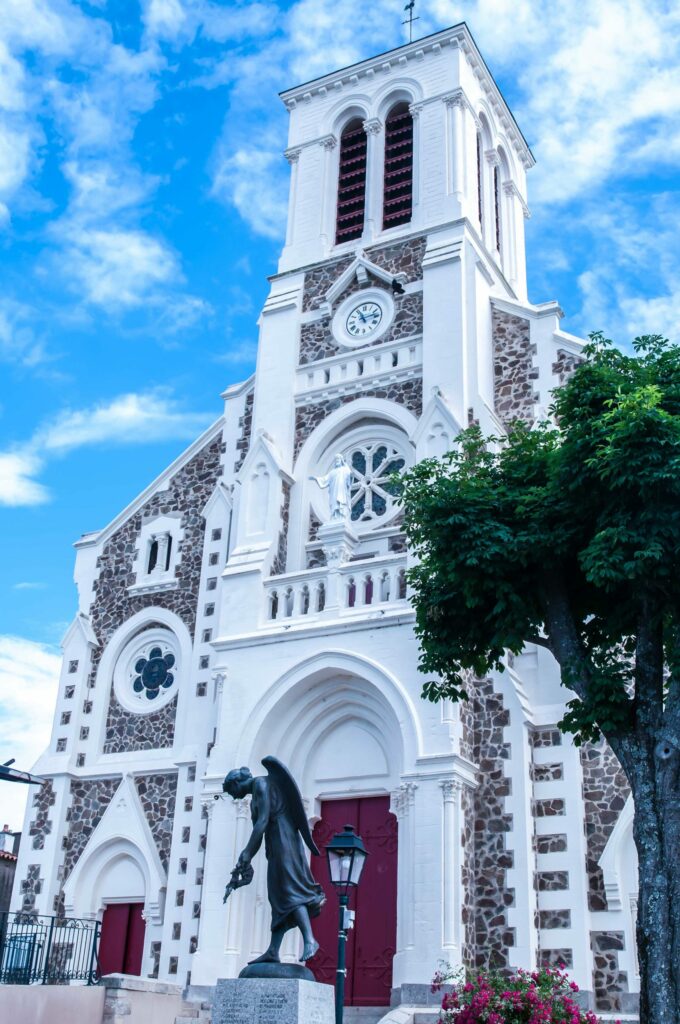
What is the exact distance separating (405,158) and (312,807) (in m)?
15.1

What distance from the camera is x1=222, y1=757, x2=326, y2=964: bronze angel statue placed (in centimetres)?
1267

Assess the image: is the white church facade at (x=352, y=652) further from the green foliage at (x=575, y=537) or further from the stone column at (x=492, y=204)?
the green foliage at (x=575, y=537)

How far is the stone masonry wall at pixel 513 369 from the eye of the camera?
23172mm

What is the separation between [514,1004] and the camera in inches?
563

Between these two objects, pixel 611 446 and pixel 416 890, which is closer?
pixel 611 446

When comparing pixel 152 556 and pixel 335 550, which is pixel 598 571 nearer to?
pixel 335 550

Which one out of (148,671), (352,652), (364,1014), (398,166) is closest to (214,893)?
(364,1014)

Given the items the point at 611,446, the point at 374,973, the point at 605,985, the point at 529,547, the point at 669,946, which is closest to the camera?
the point at 669,946

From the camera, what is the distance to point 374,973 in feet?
61.7

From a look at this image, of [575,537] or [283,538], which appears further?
[283,538]

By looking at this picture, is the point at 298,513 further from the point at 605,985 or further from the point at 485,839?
the point at 605,985

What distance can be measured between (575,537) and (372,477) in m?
9.26

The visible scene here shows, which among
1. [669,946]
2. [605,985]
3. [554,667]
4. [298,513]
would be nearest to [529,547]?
[669,946]

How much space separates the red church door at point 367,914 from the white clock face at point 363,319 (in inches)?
391
